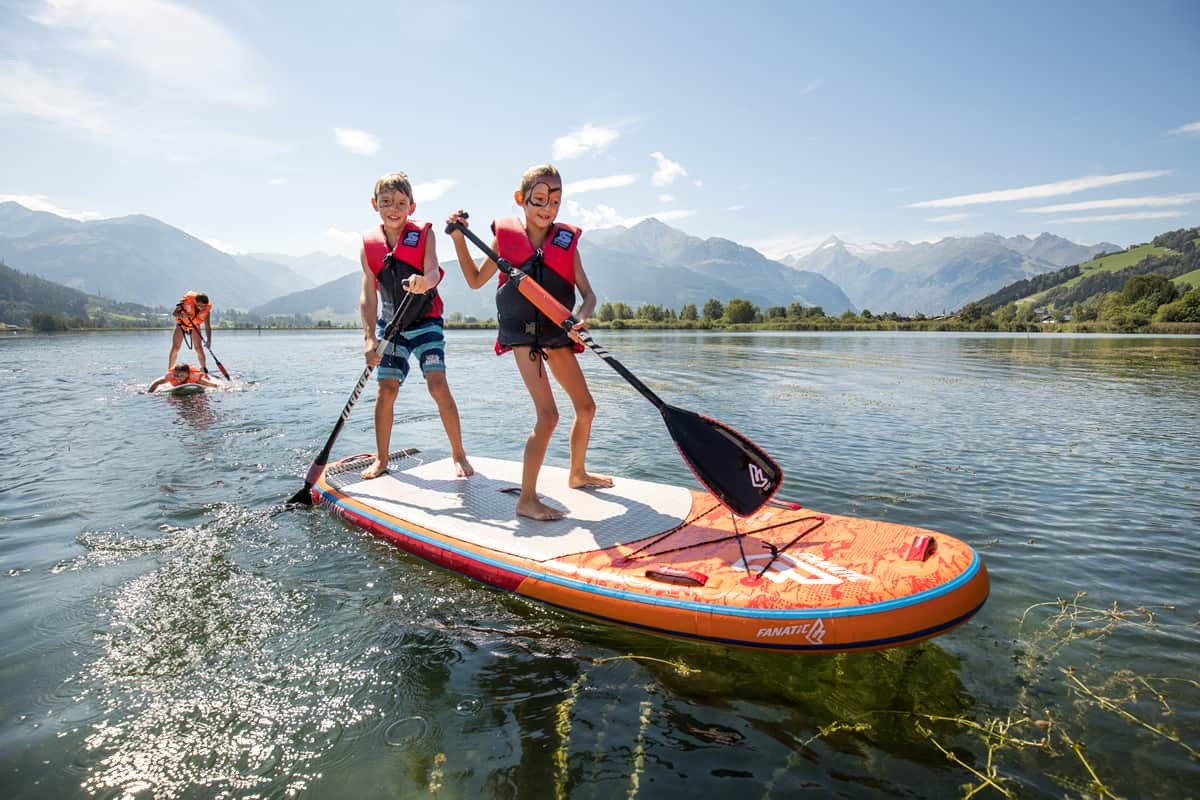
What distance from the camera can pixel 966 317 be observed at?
119500 mm

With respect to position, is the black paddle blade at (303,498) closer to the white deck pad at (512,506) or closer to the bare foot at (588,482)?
the white deck pad at (512,506)

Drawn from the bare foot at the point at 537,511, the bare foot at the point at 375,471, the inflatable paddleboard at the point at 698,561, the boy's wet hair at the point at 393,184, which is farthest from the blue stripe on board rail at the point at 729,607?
the boy's wet hair at the point at 393,184

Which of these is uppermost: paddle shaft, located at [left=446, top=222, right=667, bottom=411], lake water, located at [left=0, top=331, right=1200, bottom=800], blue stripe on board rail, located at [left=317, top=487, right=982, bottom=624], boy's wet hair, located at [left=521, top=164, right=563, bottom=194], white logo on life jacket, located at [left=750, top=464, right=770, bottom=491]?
boy's wet hair, located at [left=521, top=164, right=563, bottom=194]

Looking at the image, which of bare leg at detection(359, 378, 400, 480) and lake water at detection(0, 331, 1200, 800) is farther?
bare leg at detection(359, 378, 400, 480)

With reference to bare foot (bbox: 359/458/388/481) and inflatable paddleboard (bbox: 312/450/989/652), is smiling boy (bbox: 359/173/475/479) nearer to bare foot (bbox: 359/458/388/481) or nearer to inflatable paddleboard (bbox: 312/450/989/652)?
bare foot (bbox: 359/458/388/481)

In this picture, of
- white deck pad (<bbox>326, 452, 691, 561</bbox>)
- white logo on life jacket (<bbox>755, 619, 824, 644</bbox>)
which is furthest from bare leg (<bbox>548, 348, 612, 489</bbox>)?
white logo on life jacket (<bbox>755, 619, 824, 644</bbox>)

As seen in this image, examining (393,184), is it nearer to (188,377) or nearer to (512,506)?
(512,506)

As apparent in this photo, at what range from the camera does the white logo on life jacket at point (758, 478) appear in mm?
4496

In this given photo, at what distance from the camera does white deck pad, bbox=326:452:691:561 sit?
16.0 ft

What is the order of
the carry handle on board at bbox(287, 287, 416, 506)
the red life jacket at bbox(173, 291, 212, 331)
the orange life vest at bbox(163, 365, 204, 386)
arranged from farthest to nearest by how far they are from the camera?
the red life jacket at bbox(173, 291, 212, 331) < the orange life vest at bbox(163, 365, 204, 386) < the carry handle on board at bbox(287, 287, 416, 506)

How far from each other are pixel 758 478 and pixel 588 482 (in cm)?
223

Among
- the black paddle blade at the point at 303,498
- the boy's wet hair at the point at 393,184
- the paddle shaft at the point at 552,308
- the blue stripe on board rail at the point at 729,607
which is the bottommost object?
the black paddle blade at the point at 303,498

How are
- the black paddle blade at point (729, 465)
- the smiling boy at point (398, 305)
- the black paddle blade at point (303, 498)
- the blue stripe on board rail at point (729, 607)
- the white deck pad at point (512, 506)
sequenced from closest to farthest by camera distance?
1. the blue stripe on board rail at point (729, 607)
2. the black paddle blade at point (729, 465)
3. the white deck pad at point (512, 506)
4. the smiling boy at point (398, 305)
5. the black paddle blade at point (303, 498)

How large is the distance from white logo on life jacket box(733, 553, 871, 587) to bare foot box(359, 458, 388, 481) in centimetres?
474
